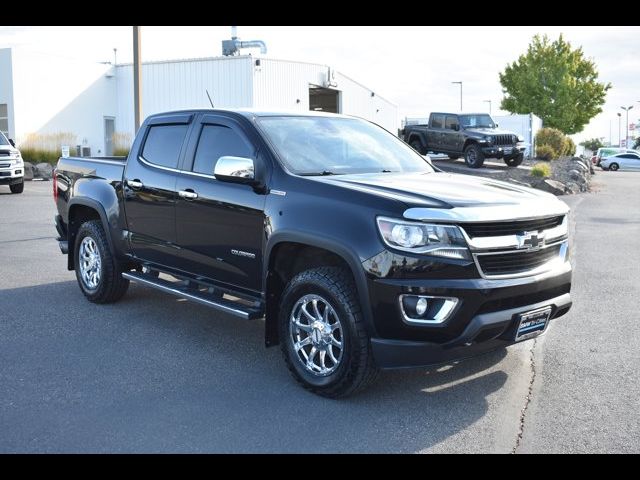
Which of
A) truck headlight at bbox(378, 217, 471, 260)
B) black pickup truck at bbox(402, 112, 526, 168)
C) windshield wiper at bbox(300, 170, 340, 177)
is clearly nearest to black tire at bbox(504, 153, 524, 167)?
black pickup truck at bbox(402, 112, 526, 168)

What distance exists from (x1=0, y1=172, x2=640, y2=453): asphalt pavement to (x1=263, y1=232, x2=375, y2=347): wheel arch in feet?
1.58

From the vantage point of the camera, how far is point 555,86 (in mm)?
52281

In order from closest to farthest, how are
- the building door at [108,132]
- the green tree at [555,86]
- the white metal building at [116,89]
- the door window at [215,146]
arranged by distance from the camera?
the door window at [215,146]
the white metal building at [116,89]
the building door at [108,132]
the green tree at [555,86]

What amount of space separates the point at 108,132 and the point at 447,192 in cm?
3341

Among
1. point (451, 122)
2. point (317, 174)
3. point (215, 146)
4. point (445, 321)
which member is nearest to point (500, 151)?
point (451, 122)

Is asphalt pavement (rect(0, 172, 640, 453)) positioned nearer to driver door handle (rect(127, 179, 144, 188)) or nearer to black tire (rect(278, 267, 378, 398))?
black tire (rect(278, 267, 378, 398))

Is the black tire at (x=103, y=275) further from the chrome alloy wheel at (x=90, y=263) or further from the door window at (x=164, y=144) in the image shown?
the door window at (x=164, y=144)

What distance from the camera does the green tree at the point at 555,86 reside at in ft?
171

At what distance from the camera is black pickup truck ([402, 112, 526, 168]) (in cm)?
2489

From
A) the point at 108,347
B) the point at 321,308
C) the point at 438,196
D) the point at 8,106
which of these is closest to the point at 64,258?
the point at 108,347

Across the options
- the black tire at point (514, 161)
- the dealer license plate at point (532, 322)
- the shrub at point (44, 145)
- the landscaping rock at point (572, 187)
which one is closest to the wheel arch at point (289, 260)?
the dealer license plate at point (532, 322)

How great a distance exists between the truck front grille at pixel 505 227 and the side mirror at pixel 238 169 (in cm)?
167

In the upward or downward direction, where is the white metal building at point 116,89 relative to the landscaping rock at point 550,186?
upward

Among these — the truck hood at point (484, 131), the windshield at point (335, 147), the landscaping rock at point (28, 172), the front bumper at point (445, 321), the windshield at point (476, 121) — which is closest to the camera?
the front bumper at point (445, 321)
